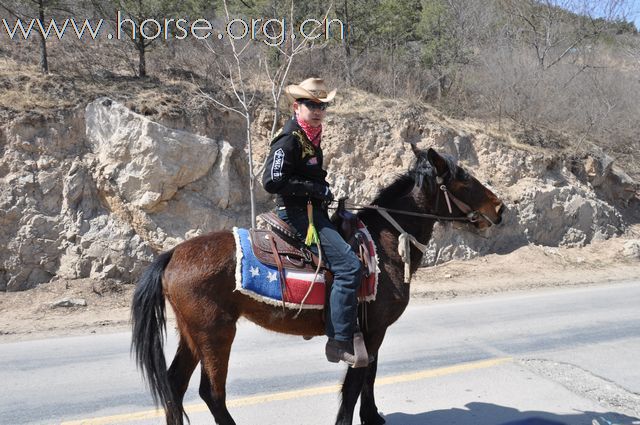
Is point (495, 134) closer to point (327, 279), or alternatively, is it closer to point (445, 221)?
point (445, 221)

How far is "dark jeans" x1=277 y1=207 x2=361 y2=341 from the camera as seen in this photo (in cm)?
405

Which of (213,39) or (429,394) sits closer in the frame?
(429,394)

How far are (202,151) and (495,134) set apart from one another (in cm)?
896

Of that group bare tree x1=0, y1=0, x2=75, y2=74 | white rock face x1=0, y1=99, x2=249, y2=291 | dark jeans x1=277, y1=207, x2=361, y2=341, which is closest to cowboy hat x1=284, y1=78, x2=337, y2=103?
dark jeans x1=277, y1=207, x2=361, y2=341

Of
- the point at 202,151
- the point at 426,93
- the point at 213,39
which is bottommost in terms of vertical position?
the point at 202,151

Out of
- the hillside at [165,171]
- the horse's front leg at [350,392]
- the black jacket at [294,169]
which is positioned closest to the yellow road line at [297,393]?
the horse's front leg at [350,392]

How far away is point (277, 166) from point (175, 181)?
870 cm

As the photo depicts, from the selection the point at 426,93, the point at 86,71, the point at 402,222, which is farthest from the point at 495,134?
the point at 402,222

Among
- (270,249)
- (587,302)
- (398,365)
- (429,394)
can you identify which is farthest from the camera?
(587,302)

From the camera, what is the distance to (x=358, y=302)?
4.23 m

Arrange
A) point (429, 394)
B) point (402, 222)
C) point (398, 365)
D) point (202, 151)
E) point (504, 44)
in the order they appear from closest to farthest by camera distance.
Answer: point (402, 222) < point (429, 394) < point (398, 365) < point (202, 151) < point (504, 44)

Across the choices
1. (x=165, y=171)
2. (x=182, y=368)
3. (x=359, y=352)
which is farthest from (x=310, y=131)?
(x=165, y=171)

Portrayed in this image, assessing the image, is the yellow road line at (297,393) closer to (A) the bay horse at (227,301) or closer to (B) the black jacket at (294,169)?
(A) the bay horse at (227,301)

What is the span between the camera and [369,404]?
459 centimetres
